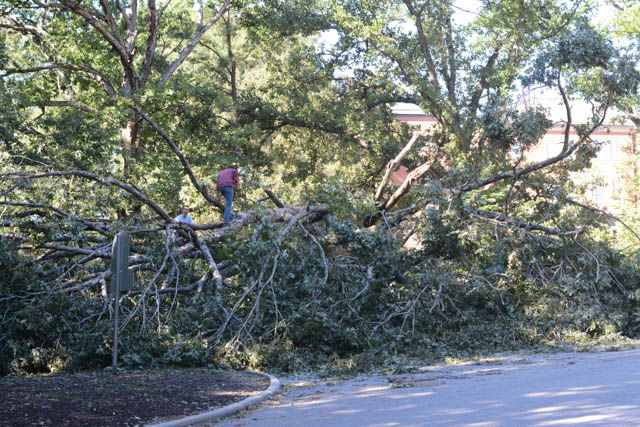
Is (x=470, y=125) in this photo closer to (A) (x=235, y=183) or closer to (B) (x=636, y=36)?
(B) (x=636, y=36)

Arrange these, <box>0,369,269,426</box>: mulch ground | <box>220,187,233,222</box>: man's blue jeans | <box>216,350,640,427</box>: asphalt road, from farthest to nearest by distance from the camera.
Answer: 1. <box>220,187,233,222</box>: man's blue jeans
2. <box>0,369,269,426</box>: mulch ground
3. <box>216,350,640,427</box>: asphalt road

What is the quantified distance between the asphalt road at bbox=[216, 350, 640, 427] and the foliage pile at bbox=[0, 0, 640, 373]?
82.2 inches

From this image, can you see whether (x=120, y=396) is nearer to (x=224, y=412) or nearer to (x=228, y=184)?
(x=224, y=412)

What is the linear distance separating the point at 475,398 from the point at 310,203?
424 inches

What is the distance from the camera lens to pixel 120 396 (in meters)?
7.91

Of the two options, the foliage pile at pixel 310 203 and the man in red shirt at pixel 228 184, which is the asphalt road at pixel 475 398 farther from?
the man in red shirt at pixel 228 184

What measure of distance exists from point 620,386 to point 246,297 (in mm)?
6967

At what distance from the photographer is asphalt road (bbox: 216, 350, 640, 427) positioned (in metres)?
6.14

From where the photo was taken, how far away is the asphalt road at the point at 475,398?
6.14m

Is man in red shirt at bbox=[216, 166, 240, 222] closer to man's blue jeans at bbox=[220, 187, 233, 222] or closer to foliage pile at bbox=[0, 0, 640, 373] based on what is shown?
man's blue jeans at bbox=[220, 187, 233, 222]

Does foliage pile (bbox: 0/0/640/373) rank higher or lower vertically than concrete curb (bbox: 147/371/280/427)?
higher

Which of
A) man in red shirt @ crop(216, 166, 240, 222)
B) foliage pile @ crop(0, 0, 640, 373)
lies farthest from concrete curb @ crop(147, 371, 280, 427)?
Answer: man in red shirt @ crop(216, 166, 240, 222)

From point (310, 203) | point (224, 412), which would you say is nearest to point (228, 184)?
point (310, 203)

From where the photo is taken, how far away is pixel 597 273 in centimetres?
→ 1468
